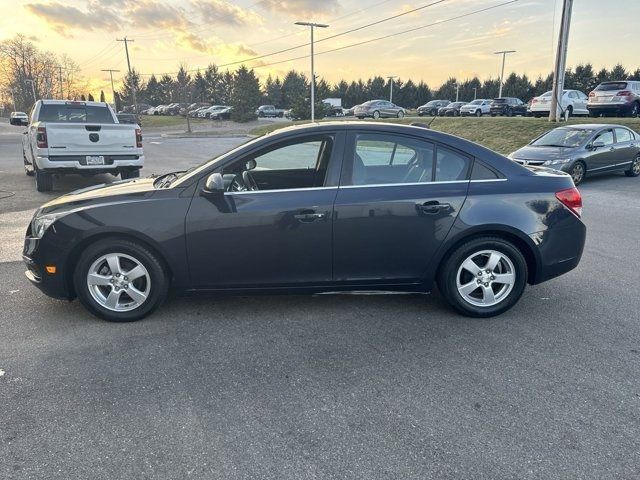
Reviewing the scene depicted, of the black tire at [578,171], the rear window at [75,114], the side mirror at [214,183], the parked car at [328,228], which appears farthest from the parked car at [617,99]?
the side mirror at [214,183]

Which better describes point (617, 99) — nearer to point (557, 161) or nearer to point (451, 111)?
point (557, 161)

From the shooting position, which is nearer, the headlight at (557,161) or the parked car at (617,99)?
the headlight at (557,161)

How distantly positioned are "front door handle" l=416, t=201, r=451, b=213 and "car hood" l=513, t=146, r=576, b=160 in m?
8.90

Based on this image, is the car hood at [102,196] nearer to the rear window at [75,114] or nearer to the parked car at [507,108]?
the rear window at [75,114]

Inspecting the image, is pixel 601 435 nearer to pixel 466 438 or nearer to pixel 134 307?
pixel 466 438

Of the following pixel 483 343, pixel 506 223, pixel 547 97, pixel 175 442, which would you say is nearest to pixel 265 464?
pixel 175 442

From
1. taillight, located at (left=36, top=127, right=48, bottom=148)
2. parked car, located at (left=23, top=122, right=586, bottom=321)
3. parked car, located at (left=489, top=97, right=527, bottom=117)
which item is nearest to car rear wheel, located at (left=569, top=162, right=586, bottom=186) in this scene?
parked car, located at (left=23, top=122, right=586, bottom=321)

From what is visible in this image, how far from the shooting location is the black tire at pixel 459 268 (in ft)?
13.5

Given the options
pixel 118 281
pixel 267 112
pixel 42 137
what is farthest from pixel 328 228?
pixel 267 112

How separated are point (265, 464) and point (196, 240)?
6.46 ft

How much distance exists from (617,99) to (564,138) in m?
15.4

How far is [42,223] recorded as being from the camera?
13.2 ft

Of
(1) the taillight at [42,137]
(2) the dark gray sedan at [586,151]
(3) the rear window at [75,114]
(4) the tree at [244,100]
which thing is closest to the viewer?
(1) the taillight at [42,137]

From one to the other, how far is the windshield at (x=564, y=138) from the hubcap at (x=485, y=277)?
9457 mm
